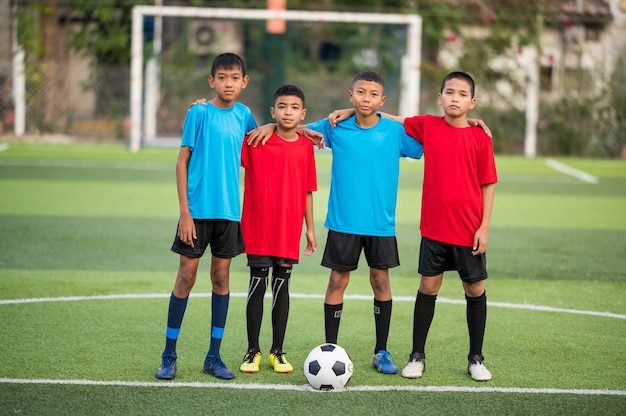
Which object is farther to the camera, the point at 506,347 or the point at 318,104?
the point at 318,104

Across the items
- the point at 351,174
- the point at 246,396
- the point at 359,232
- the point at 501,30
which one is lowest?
the point at 246,396

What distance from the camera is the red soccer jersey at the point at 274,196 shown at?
4922 mm

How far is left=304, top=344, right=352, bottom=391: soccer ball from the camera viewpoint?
4582 mm

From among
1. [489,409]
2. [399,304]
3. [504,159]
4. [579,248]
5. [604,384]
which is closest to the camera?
[489,409]

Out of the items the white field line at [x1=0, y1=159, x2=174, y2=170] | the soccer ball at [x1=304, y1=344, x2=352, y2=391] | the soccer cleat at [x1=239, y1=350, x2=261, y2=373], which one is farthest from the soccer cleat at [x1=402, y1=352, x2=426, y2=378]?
the white field line at [x1=0, y1=159, x2=174, y2=170]

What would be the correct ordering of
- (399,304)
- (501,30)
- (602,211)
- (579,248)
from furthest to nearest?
(501,30), (602,211), (579,248), (399,304)

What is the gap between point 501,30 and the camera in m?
20.4

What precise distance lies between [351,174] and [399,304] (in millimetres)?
1931

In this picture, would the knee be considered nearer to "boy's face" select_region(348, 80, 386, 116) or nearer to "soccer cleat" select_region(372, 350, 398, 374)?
"soccer cleat" select_region(372, 350, 398, 374)

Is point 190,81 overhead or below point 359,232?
overhead

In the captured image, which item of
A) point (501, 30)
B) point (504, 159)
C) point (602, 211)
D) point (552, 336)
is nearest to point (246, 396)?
point (552, 336)

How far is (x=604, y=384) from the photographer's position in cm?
478

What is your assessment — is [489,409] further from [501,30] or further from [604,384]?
[501,30]

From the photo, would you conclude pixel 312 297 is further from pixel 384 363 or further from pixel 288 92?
pixel 288 92
